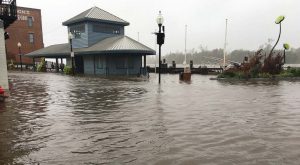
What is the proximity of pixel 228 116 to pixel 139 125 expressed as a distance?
2.87 meters

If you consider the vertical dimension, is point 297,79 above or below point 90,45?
below

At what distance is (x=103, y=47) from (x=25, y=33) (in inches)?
1184

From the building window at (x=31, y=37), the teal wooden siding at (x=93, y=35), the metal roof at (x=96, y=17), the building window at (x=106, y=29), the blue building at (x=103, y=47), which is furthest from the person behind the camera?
the building window at (x=31, y=37)

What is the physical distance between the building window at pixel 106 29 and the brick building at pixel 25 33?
24.3 meters

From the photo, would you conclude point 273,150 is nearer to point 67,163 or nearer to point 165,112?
point 67,163

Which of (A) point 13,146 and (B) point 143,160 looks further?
(A) point 13,146

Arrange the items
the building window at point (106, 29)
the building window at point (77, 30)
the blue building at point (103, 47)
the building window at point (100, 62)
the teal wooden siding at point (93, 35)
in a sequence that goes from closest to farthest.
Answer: the blue building at point (103, 47) → the building window at point (100, 62) → the teal wooden siding at point (93, 35) → the building window at point (106, 29) → the building window at point (77, 30)

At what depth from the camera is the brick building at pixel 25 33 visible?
52.5 meters

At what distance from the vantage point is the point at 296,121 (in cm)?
781

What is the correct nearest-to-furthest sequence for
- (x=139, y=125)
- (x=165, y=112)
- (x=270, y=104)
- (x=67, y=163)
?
1. (x=67, y=163)
2. (x=139, y=125)
3. (x=165, y=112)
4. (x=270, y=104)

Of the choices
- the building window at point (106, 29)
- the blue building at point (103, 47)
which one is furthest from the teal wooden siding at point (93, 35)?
the building window at point (106, 29)

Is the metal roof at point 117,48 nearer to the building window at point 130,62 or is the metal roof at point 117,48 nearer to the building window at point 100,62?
the building window at point 130,62

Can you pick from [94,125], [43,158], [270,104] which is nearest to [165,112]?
[94,125]

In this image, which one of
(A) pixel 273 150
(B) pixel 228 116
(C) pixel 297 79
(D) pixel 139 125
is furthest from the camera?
(C) pixel 297 79
